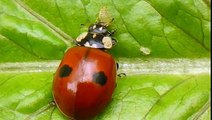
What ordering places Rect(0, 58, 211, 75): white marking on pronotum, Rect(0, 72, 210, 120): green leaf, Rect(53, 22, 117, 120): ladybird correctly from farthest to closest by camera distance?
Rect(0, 58, 211, 75): white marking on pronotum
Rect(0, 72, 210, 120): green leaf
Rect(53, 22, 117, 120): ladybird

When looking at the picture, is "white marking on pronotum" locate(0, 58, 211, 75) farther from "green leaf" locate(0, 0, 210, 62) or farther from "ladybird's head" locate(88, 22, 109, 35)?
A: "ladybird's head" locate(88, 22, 109, 35)

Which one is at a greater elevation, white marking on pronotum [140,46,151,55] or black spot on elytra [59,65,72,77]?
black spot on elytra [59,65,72,77]

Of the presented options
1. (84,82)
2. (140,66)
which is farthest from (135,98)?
(84,82)

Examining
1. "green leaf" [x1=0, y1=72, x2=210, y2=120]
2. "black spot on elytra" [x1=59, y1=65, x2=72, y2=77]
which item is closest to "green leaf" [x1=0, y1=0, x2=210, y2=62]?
"green leaf" [x1=0, y1=72, x2=210, y2=120]

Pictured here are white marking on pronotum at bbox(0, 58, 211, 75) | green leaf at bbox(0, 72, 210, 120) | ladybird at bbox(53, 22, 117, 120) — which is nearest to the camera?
ladybird at bbox(53, 22, 117, 120)

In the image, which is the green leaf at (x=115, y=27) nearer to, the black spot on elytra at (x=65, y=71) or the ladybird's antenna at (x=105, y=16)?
the ladybird's antenna at (x=105, y=16)

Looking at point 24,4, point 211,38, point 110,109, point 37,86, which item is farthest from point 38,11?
point 211,38
